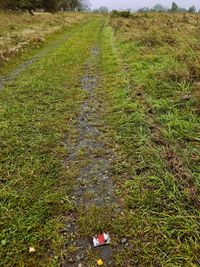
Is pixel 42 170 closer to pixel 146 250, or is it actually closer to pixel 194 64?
pixel 146 250

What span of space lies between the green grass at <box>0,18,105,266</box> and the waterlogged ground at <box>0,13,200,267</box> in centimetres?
1

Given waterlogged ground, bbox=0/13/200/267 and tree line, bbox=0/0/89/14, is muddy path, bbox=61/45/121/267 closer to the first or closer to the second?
waterlogged ground, bbox=0/13/200/267

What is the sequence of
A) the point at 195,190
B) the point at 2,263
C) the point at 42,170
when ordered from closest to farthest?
the point at 2,263 → the point at 195,190 → the point at 42,170

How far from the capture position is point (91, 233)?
122 inches

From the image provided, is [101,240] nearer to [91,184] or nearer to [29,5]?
[91,184]

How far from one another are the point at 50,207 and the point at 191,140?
2483 millimetres

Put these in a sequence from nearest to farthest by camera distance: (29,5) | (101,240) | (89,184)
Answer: (101,240), (89,184), (29,5)

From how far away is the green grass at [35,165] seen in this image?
3018mm

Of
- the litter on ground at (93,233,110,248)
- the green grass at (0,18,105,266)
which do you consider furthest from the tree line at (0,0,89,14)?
the litter on ground at (93,233,110,248)

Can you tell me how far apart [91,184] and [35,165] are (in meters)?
0.94

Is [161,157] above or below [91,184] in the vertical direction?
above

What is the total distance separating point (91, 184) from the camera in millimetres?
3887

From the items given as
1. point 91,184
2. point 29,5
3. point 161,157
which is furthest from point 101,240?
point 29,5

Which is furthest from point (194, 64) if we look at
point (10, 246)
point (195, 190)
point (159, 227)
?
point (10, 246)
